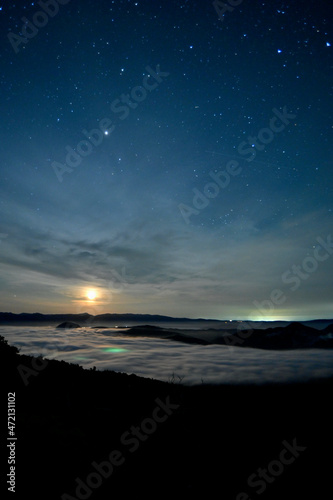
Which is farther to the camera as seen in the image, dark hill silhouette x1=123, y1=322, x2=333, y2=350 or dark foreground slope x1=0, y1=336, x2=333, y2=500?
dark hill silhouette x1=123, y1=322, x2=333, y2=350

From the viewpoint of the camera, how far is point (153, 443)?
16.2 ft

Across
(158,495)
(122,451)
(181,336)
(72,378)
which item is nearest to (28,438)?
(122,451)

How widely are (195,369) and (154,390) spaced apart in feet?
37.4

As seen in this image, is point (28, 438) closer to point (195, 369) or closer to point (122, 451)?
point (122, 451)

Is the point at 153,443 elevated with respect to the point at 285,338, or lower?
elevated

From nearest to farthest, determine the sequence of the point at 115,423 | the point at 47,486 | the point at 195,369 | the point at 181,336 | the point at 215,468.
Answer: the point at 47,486 < the point at 215,468 < the point at 115,423 < the point at 195,369 < the point at 181,336

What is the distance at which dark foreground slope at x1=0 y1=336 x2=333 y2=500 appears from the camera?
370cm

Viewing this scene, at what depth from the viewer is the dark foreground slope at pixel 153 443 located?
12.1 ft

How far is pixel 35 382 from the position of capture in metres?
7.14

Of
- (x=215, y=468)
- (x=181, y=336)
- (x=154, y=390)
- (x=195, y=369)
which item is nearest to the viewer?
(x=215, y=468)

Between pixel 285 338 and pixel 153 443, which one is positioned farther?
pixel 285 338

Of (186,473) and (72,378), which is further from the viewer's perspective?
(72,378)

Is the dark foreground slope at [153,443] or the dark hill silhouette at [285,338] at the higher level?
the dark foreground slope at [153,443]

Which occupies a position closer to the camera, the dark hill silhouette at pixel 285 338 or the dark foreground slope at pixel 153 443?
the dark foreground slope at pixel 153 443
